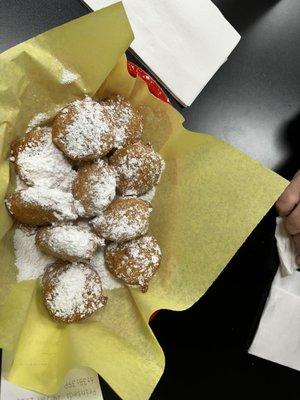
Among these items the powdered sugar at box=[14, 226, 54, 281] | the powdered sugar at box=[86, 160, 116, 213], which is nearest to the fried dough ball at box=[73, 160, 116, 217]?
the powdered sugar at box=[86, 160, 116, 213]

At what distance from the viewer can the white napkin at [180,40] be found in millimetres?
960

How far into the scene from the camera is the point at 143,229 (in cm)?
80

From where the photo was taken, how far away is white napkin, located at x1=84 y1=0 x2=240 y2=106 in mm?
960

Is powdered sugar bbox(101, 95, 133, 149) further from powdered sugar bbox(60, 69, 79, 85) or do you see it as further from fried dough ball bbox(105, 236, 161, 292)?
fried dough ball bbox(105, 236, 161, 292)

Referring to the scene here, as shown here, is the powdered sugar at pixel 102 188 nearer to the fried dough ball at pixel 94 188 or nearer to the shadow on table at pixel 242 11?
the fried dough ball at pixel 94 188

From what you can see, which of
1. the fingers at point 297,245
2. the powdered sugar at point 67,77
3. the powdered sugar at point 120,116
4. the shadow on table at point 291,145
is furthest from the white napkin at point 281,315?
the powdered sugar at point 67,77

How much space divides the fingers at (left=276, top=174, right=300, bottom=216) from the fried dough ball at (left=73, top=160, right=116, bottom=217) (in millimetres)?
386

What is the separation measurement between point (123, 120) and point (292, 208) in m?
0.41

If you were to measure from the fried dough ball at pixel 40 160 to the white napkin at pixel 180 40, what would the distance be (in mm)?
289

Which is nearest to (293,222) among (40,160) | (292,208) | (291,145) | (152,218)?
(292,208)

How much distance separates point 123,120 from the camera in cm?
81

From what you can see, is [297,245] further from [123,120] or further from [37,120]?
[37,120]

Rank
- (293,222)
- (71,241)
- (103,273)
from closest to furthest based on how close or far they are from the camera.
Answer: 1. (71,241)
2. (103,273)
3. (293,222)

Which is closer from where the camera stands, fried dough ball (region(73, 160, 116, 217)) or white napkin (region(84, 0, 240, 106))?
fried dough ball (region(73, 160, 116, 217))
